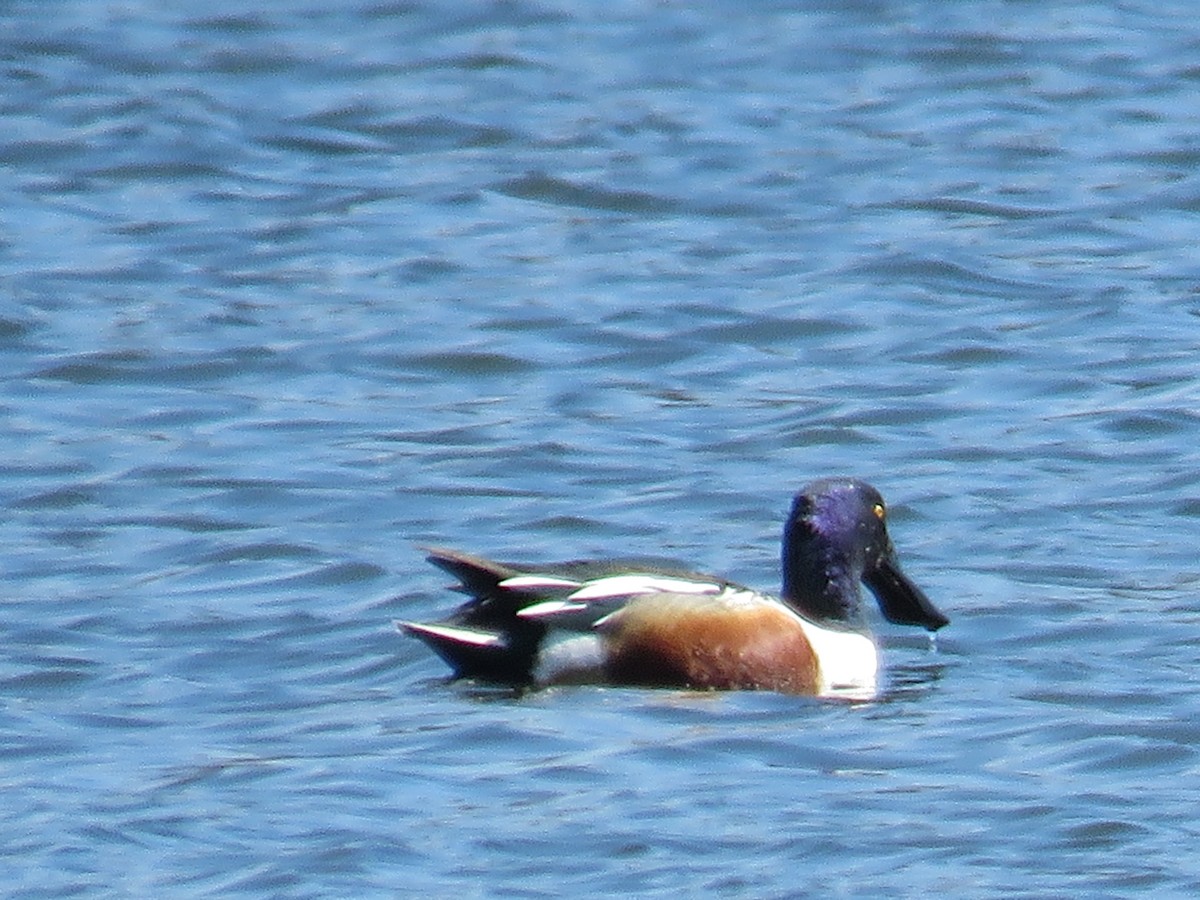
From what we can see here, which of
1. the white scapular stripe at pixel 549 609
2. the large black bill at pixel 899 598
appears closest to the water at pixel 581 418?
the large black bill at pixel 899 598

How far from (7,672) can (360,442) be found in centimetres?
304

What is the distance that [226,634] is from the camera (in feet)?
32.7

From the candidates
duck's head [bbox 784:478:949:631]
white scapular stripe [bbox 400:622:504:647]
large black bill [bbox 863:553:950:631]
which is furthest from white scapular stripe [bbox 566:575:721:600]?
large black bill [bbox 863:553:950:631]

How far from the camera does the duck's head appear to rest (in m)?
9.95

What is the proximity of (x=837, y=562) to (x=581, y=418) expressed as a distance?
9.05 feet

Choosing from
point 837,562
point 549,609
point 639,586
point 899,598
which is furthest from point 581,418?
point 549,609

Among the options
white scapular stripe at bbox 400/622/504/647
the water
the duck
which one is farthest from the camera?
the duck

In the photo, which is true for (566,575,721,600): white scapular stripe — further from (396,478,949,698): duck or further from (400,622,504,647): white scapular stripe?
(400,622,504,647): white scapular stripe

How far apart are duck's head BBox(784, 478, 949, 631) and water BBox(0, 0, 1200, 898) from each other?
0.65 ft

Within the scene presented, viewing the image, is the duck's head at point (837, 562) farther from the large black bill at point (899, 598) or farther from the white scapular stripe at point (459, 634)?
the white scapular stripe at point (459, 634)

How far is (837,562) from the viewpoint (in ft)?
32.8

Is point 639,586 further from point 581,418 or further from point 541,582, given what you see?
point 581,418

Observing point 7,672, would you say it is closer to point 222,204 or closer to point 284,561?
A: point 284,561

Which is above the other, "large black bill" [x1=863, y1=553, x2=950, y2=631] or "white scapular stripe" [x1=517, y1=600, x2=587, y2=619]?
"white scapular stripe" [x1=517, y1=600, x2=587, y2=619]
